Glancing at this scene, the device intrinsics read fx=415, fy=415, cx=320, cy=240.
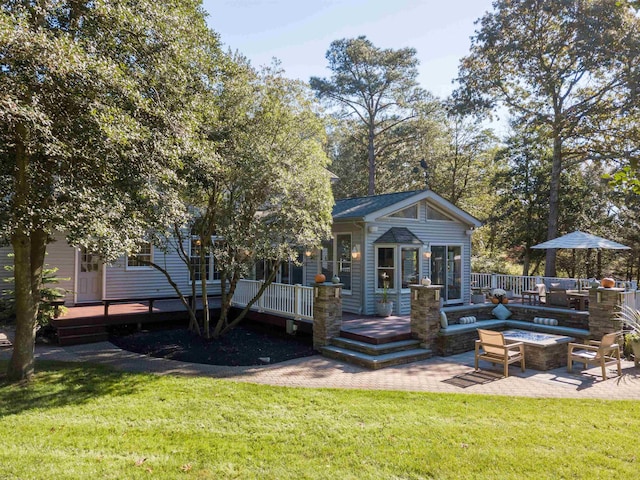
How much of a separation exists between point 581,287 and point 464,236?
3.89 m

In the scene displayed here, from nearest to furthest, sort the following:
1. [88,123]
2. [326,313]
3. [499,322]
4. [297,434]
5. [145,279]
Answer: [297,434] < [88,123] < [326,313] < [499,322] < [145,279]

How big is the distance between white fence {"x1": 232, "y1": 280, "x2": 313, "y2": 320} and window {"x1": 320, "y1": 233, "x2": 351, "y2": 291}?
2240 mm

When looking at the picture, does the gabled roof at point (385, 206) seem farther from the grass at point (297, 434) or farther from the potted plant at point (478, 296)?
the grass at point (297, 434)

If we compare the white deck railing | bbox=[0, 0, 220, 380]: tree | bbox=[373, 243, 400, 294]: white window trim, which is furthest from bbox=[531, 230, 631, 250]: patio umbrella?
bbox=[0, 0, 220, 380]: tree

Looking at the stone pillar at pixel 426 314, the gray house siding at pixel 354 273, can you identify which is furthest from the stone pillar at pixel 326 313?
the gray house siding at pixel 354 273

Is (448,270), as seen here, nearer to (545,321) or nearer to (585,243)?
(545,321)

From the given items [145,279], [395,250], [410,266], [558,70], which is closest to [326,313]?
[395,250]

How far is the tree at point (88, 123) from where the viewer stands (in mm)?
5008

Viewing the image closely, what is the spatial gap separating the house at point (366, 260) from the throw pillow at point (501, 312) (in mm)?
2191

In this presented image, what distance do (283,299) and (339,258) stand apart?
271cm

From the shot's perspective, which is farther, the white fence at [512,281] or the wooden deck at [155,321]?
the white fence at [512,281]

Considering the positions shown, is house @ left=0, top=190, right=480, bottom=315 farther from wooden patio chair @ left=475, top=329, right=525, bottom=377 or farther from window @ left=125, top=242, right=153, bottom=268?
wooden patio chair @ left=475, top=329, right=525, bottom=377

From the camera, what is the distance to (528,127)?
20547mm

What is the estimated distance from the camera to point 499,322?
36.9ft
